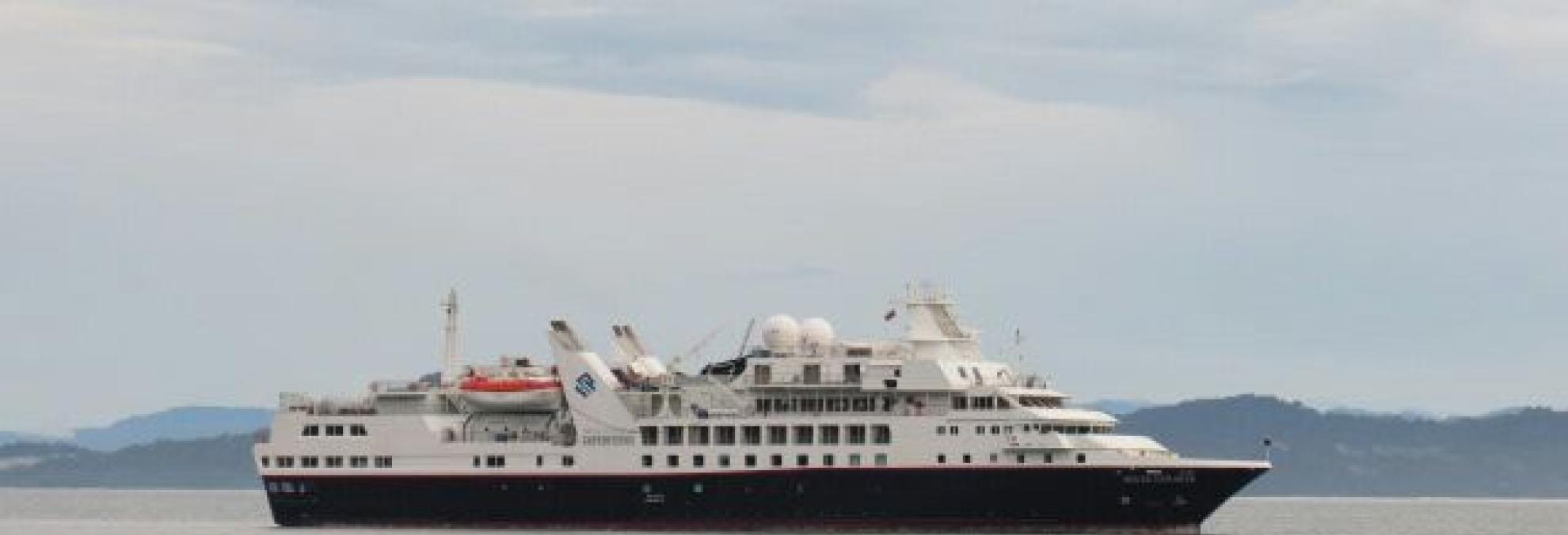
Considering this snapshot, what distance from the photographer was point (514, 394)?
97.3 metres

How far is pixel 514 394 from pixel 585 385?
2.77 meters

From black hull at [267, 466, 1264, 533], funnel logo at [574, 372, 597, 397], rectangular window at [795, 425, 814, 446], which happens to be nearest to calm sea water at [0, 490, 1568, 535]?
black hull at [267, 466, 1264, 533]

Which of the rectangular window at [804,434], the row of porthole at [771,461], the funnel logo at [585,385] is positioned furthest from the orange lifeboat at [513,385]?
the rectangular window at [804,434]

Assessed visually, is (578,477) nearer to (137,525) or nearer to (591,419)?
(591,419)

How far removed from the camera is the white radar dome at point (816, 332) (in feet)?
311

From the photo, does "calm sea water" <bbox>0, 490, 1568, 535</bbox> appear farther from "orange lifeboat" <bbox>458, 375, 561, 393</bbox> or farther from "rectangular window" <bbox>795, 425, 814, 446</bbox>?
"rectangular window" <bbox>795, 425, 814, 446</bbox>

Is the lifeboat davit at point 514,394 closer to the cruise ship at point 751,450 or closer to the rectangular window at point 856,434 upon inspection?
Answer: the cruise ship at point 751,450

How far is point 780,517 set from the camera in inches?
3659

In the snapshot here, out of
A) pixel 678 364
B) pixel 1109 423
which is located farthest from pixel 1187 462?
pixel 678 364

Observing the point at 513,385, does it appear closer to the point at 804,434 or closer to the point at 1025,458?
the point at 804,434

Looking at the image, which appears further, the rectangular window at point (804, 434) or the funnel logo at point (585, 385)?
the funnel logo at point (585, 385)

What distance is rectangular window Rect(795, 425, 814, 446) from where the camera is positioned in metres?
92.9

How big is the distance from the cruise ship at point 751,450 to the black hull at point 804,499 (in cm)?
5

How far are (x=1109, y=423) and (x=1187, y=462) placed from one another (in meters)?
2.93
